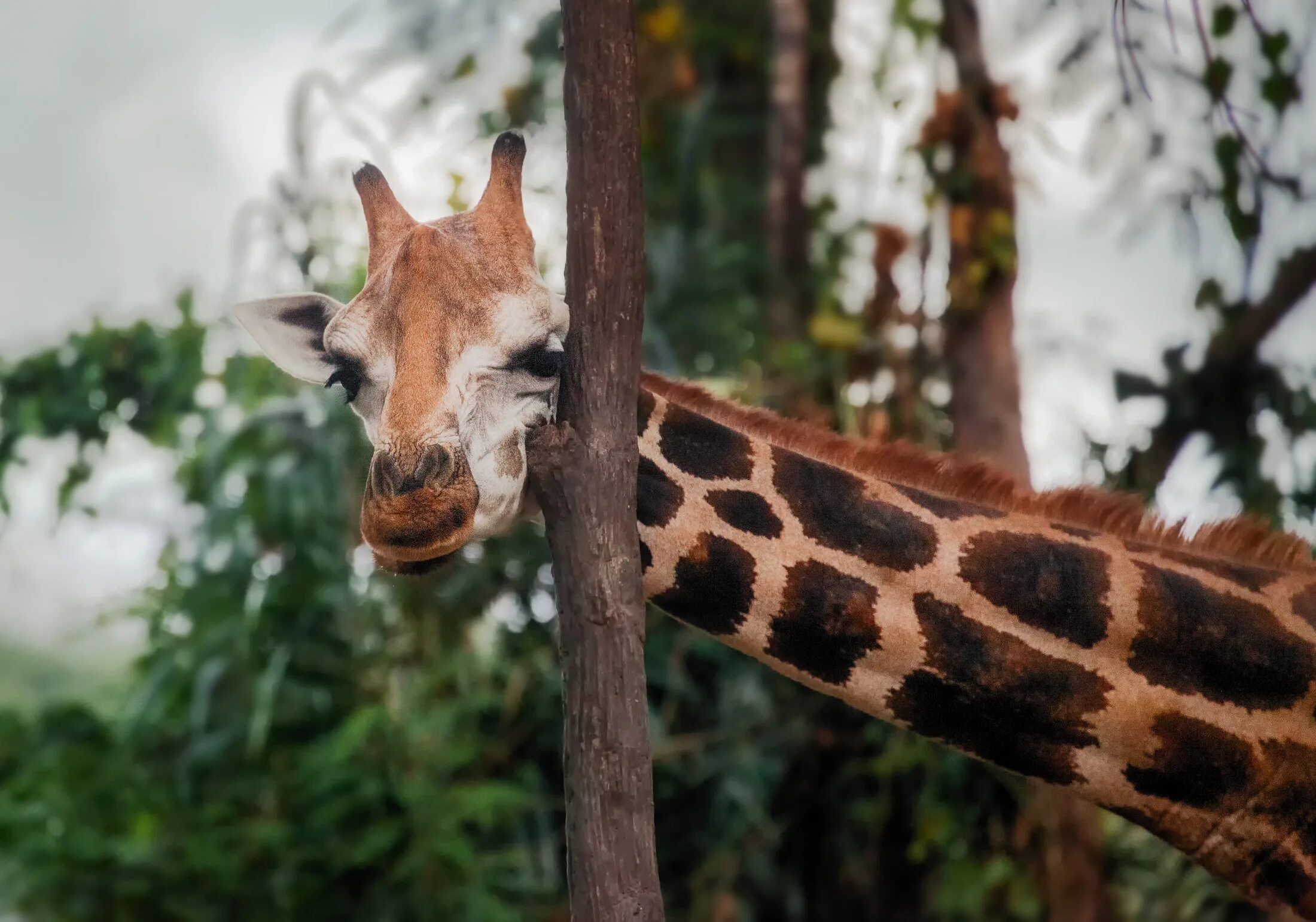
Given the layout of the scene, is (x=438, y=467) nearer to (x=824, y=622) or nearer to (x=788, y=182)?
(x=824, y=622)

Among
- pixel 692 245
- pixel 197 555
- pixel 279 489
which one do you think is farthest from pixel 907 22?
pixel 197 555

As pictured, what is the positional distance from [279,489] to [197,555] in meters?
0.41

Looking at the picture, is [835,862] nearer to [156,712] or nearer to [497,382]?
[156,712]

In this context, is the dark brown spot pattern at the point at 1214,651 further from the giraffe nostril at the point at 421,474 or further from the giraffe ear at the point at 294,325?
the giraffe ear at the point at 294,325

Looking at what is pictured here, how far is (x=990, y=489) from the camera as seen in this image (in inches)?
84.7

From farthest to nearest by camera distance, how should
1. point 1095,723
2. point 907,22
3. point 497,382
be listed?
point 907,22 → point 1095,723 → point 497,382

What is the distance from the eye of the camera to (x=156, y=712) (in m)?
4.21

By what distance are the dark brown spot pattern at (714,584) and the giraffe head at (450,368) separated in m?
0.24

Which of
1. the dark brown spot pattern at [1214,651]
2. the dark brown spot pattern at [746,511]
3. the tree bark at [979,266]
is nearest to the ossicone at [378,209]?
the dark brown spot pattern at [746,511]

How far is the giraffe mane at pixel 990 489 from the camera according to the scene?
207 centimetres

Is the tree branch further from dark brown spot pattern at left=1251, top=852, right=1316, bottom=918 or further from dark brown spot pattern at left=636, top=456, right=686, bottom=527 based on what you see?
dark brown spot pattern at left=636, top=456, right=686, bottom=527

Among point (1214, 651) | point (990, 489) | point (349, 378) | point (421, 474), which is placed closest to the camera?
point (421, 474)

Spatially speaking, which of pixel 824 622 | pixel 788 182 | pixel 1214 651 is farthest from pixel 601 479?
pixel 788 182

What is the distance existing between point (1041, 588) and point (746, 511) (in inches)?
18.7
